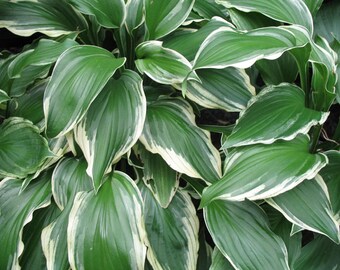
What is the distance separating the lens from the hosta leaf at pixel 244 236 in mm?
1098

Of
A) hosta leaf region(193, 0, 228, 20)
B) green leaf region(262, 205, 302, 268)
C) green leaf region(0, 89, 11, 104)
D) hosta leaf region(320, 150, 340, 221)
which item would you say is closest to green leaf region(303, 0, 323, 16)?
hosta leaf region(193, 0, 228, 20)

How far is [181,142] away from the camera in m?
1.19

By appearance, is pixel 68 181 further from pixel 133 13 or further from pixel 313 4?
pixel 313 4

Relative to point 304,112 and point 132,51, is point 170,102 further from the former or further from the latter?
point 304,112

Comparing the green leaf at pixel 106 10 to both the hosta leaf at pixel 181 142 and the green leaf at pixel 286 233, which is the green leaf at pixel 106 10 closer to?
the hosta leaf at pixel 181 142

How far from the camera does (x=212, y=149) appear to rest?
1.21 meters

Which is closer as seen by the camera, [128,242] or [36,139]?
[128,242]

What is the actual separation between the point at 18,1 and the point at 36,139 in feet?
Result: 1.40

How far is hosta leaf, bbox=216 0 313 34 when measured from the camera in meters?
1.29

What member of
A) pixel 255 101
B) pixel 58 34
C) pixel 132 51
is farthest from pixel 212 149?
pixel 58 34

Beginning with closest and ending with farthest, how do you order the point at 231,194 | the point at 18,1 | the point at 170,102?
the point at 231,194, the point at 170,102, the point at 18,1

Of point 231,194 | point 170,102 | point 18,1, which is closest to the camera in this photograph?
point 231,194

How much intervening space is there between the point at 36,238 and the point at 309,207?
635 millimetres

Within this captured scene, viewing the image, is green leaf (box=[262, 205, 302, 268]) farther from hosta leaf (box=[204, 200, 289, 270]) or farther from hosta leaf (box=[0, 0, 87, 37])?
hosta leaf (box=[0, 0, 87, 37])
